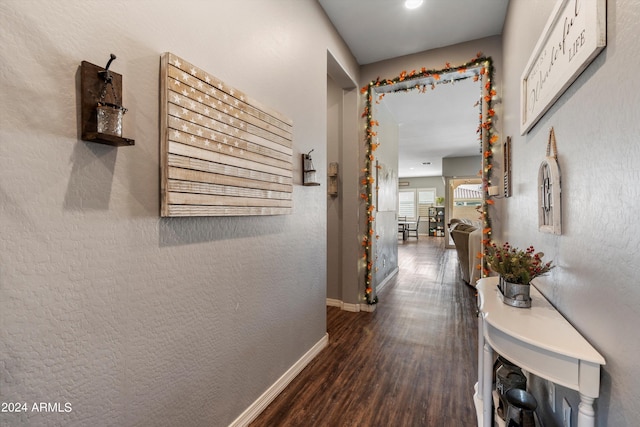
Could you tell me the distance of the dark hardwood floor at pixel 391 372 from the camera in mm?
1812

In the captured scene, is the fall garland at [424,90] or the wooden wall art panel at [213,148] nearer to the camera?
the wooden wall art panel at [213,148]

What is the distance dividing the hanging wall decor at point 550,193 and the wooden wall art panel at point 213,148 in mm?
1449

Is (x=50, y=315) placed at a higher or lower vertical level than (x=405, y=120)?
lower

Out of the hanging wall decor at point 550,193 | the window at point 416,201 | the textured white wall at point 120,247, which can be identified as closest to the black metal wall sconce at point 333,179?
the textured white wall at point 120,247

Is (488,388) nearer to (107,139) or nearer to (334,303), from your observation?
(107,139)

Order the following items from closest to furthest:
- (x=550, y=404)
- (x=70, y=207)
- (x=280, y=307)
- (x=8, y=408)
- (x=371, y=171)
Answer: (x=8, y=408)
(x=70, y=207)
(x=550, y=404)
(x=280, y=307)
(x=371, y=171)

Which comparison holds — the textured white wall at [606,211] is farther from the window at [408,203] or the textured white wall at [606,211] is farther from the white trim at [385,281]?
the window at [408,203]

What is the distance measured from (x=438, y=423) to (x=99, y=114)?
225cm

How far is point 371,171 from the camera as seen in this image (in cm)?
353

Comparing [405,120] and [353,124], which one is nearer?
[353,124]

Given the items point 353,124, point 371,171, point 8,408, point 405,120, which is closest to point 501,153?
point 371,171

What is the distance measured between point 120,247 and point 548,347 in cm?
147

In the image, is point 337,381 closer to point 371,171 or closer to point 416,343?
point 416,343

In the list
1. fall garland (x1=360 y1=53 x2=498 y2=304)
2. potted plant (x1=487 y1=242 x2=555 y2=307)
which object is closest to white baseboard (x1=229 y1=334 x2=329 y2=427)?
fall garland (x1=360 y1=53 x2=498 y2=304)
